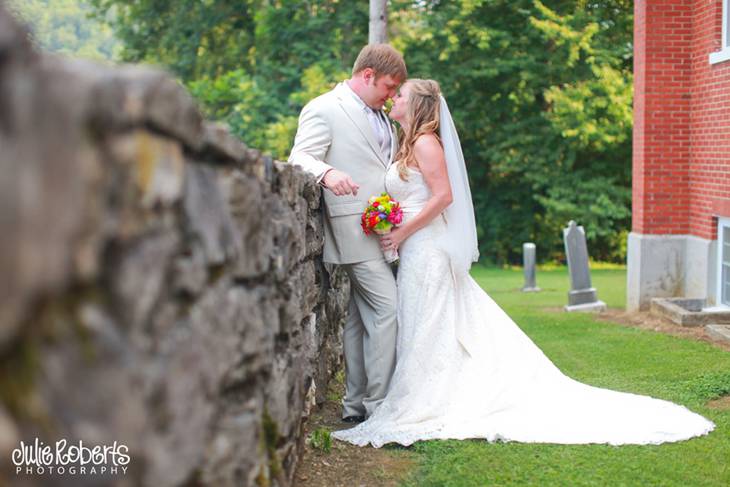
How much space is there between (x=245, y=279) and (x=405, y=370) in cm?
312

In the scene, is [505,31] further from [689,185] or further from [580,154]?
[689,185]

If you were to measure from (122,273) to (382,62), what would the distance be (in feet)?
15.1

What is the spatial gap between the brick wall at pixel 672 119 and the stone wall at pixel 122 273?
967cm

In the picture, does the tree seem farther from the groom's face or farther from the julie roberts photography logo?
the julie roberts photography logo

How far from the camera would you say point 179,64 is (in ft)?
91.7

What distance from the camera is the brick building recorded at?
11656 mm

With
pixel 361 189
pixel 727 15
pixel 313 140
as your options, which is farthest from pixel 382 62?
pixel 727 15

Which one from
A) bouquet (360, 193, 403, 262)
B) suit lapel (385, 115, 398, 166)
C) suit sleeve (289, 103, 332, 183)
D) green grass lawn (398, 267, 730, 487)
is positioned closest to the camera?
green grass lawn (398, 267, 730, 487)

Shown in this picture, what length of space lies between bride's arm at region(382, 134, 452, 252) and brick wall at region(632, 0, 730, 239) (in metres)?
6.26

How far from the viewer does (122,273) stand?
2.02 meters

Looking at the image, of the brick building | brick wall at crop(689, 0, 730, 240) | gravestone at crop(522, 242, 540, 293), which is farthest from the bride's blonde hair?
gravestone at crop(522, 242, 540, 293)

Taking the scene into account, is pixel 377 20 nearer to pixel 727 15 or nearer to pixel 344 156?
pixel 727 15

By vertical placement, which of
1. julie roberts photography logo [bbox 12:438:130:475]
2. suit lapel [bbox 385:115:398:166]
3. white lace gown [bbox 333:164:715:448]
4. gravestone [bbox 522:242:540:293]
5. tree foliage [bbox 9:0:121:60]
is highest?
tree foliage [bbox 9:0:121:60]

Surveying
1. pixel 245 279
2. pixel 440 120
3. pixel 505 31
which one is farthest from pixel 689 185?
pixel 505 31
